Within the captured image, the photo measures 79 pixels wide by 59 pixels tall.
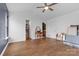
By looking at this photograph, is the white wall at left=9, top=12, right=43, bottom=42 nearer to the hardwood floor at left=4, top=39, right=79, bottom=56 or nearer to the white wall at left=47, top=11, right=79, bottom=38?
the hardwood floor at left=4, top=39, right=79, bottom=56

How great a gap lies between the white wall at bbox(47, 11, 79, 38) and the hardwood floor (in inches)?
9.3

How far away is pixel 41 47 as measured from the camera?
9.37 feet

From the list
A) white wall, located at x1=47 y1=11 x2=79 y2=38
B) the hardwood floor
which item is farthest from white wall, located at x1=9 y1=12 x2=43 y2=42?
white wall, located at x1=47 y1=11 x2=79 y2=38

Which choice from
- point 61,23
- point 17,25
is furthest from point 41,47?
point 17,25

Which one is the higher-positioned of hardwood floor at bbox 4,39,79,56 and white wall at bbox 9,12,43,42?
white wall at bbox 9,12,43,42

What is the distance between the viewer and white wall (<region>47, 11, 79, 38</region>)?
2.61 m

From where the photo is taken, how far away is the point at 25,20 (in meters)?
2.39

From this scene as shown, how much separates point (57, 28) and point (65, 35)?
0.25m

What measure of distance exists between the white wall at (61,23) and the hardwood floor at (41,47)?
0.24 meters

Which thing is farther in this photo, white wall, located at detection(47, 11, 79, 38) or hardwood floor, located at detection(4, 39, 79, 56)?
white wall, located at detection(47, 11, 79, 38)

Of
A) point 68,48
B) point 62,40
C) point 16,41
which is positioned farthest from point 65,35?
point 16,41

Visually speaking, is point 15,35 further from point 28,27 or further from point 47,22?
point 47,22

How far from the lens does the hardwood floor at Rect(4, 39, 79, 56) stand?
223cm

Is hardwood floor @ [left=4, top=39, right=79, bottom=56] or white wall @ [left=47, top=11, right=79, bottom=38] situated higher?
white wall @ [left=47, top=11, right=79, bottom=38]
